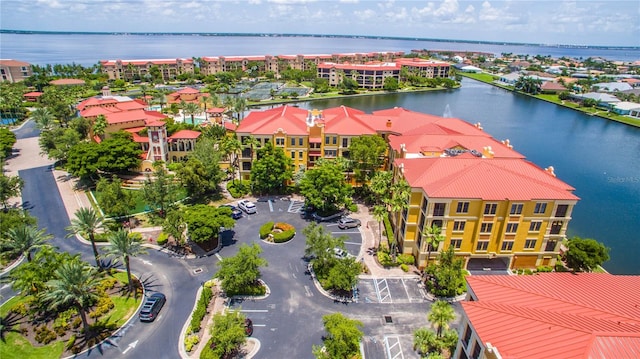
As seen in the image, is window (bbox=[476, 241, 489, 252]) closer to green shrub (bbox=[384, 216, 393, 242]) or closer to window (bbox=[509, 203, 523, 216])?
window (bbox=[509, 203, 523, 216])

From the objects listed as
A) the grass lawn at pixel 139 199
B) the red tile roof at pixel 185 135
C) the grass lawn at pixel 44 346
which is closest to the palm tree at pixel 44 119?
the red tile roof at pixel 185 135

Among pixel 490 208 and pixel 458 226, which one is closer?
pixel 490 208

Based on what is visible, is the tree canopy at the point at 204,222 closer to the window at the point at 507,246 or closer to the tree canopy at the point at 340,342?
the tree canopy at the point at 340,342

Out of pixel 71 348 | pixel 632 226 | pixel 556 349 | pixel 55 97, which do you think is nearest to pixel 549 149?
pixel 632 226

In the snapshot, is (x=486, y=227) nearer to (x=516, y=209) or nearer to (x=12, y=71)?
(x=516, y=209)

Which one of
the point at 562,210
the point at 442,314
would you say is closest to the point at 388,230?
the point at 562,210

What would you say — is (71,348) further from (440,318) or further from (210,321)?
(440,318)
